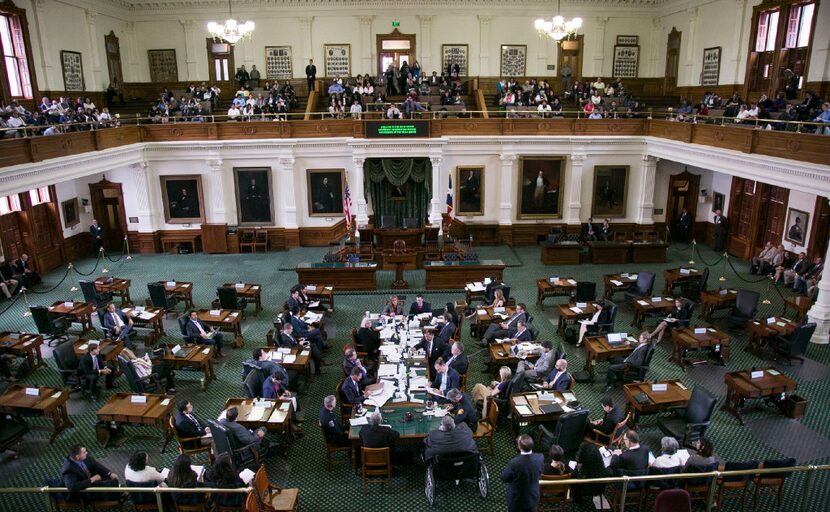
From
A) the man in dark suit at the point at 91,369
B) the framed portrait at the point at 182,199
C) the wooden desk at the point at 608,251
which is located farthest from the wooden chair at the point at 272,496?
the framed portrait at the point at 182,199

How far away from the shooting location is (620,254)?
18.5 metres

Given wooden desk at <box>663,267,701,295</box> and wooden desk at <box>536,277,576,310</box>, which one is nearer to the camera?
wooden desk at <box>536,277,576,310</box>

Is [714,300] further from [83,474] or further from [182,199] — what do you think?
[182,199]

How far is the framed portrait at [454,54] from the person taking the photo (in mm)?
24625

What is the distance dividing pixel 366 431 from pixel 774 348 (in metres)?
9.13

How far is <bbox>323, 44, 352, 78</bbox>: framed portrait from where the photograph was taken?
24594 millimetres

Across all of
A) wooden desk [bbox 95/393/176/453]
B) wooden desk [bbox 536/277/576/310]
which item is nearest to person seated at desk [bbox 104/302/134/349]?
wooden desk [bbox 95/393/176/453]

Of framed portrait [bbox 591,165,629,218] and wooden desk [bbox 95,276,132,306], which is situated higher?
framed portrait [bbox 591,165,629,218]

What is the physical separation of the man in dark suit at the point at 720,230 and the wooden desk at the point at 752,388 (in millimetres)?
10645

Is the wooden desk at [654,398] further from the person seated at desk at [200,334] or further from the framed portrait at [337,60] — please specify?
the framed portrait at [337,60]

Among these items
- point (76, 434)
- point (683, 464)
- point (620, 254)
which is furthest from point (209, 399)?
point (620, 254)

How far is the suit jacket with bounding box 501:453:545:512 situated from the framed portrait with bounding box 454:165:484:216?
1493 cm

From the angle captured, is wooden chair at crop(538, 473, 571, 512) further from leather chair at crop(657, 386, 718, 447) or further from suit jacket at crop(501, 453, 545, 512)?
leather chair at crop(657, 386, 718, 447)

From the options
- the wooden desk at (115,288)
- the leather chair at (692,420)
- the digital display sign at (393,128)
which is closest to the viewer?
the leather chair at (692,420)
